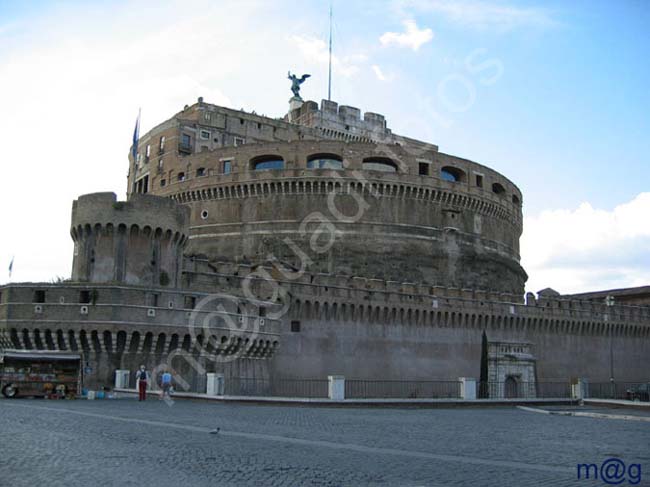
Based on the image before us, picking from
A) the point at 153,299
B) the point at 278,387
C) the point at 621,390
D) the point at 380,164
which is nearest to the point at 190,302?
the point at 153,299

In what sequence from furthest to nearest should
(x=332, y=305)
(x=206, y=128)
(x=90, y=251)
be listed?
1. (x=206, y=128)
2. (x=332, y=305)
3. (x=90, y=251)

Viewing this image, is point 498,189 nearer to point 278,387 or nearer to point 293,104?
point 293,104

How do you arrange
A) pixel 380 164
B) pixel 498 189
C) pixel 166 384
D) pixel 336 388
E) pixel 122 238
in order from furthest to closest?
pixel 498 189, pixel 380 164, pixel 122 238, pixel 336 388, pixel 166 384

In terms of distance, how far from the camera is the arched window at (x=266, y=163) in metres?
46.3

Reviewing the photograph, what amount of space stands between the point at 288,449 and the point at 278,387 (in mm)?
20072

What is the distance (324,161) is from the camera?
152 feet

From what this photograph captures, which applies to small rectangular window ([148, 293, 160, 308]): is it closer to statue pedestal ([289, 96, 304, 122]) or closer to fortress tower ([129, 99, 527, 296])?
fortress tower ([129, 99, 527, 296])

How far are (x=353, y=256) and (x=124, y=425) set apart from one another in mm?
31534

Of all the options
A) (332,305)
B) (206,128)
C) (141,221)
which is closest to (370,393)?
(332,305)

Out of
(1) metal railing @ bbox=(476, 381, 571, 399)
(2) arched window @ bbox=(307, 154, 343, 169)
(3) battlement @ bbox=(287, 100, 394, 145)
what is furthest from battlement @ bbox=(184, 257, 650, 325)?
(3) battlement @ bbox=(287, 100, 394, 145)

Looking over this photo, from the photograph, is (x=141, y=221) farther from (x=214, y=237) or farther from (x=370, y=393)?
(x=214, y=237)

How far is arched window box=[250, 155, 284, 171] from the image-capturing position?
4631 centimetres

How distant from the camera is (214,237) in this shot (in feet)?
148

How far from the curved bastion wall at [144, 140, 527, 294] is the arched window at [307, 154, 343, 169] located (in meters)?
0.07
